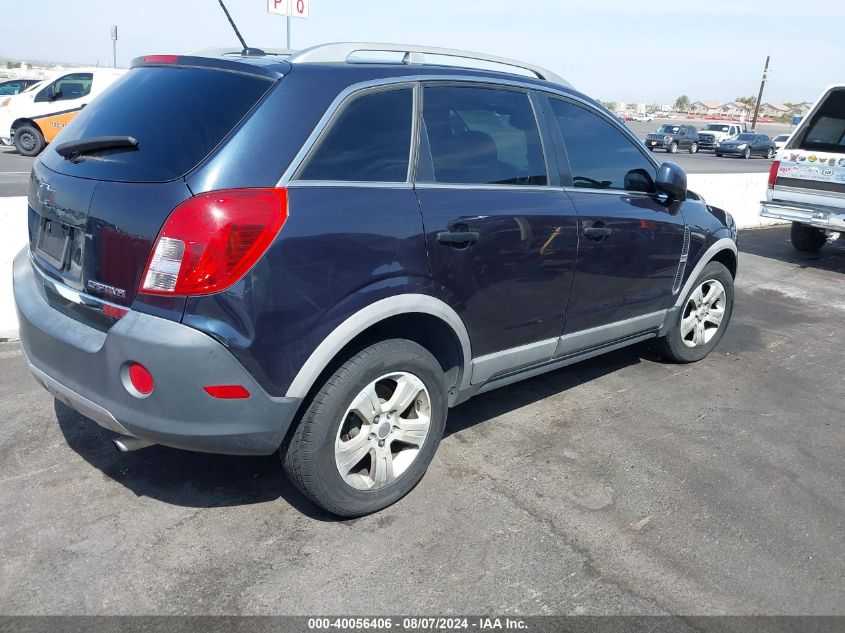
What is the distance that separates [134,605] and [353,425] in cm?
101

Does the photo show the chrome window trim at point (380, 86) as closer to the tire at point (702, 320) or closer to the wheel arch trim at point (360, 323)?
the wheel arch trim at point (360, 323)

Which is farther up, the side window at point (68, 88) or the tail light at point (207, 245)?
the tail light at point (207, 245)

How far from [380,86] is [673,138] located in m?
37.9

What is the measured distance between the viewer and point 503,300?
3367 millimetres

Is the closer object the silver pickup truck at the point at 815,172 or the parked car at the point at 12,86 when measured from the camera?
the silver pickup truck at the point at 815,172

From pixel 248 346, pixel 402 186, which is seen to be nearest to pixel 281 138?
pixel 402 186

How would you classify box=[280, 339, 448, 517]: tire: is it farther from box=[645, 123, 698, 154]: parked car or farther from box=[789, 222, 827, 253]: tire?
box=[645, 123, 698, 154]: parked car

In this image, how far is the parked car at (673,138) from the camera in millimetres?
37469

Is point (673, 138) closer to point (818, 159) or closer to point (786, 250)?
point (786, 250)

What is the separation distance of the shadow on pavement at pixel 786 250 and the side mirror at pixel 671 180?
18.8ft

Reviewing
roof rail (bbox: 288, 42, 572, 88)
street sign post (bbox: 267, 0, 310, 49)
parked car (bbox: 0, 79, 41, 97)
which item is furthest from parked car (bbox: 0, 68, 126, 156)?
roof rail (bbox: 288, 42, 572, 88)

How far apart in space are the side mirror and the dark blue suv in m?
0.76

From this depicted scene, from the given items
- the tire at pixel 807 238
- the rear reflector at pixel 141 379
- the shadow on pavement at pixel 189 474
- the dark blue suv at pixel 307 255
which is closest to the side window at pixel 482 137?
the dark blue suv at pixel 307 255

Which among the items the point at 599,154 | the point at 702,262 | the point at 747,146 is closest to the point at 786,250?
the point at 702,262
